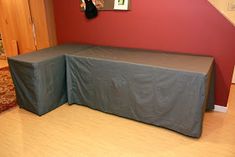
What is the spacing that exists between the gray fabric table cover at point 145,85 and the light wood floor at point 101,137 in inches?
4.9

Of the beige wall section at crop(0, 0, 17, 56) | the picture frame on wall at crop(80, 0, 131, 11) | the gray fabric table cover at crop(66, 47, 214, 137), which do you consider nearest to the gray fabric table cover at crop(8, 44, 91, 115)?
the gray fabric table cover at crop(66, 47, 214, 137)

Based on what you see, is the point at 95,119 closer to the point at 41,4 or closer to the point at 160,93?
the point at 160,93

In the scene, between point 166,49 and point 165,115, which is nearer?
point 165,115

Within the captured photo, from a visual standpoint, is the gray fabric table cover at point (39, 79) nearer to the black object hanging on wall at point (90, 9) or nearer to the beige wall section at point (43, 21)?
the black object hanging on wall at point (90, 9)

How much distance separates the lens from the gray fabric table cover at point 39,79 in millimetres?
2309

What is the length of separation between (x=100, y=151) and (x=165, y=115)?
2.43ft

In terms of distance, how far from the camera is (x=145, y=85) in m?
2.10

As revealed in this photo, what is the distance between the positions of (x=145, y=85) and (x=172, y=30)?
0.84 metres

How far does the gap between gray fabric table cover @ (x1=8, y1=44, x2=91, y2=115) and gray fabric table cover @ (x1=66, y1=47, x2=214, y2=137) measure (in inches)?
5.0

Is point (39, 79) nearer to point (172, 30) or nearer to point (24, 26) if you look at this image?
point (172, 30)

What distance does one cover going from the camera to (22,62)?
233 centimetres

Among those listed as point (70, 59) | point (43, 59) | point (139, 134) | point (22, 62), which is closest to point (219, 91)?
point (139, 134)

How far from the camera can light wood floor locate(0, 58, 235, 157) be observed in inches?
72.2

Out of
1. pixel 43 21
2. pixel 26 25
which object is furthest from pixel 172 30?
pixel 26 25
